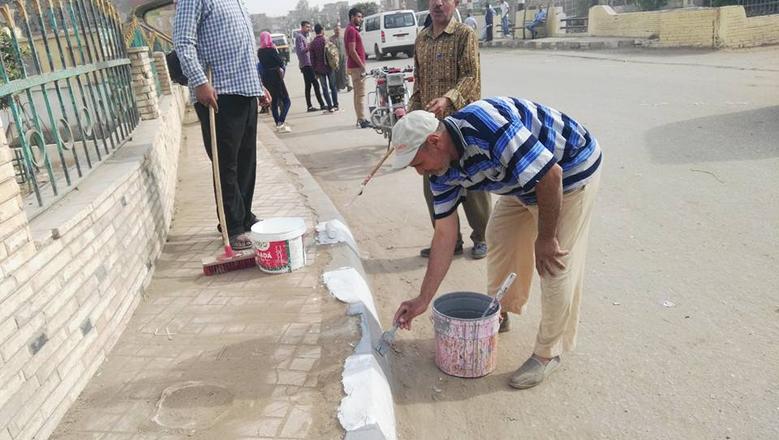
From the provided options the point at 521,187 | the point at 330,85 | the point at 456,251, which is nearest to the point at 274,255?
the point at 456,251

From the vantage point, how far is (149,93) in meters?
6.10

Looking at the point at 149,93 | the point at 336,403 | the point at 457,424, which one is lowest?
the point at 457,424

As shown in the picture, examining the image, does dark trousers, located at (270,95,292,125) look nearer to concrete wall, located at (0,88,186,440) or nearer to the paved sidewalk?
the paved sidewalk

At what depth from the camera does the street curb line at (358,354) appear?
241cm

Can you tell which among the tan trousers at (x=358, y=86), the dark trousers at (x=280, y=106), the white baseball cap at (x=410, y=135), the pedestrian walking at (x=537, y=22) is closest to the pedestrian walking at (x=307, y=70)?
the dark trousers at (x=280, y=106)

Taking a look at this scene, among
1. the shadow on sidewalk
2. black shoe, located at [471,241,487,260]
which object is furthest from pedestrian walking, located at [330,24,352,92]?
black shoe, located at [471,241,487,260]

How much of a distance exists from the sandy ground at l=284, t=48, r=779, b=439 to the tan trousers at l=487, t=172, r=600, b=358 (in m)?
0.22

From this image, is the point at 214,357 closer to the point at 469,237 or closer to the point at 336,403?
the point at 336,403

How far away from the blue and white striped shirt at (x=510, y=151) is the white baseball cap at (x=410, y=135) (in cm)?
10

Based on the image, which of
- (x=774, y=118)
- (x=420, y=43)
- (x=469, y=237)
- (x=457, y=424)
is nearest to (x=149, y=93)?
(x=420, y=43)

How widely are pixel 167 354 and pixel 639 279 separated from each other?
9.25ft

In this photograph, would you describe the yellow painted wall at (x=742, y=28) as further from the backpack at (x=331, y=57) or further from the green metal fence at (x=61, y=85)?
the green metal fence at (x=61, y=85)

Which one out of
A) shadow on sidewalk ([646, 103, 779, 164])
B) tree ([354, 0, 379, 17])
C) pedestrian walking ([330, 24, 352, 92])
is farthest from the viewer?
tree ([354, 0, 379, 17])

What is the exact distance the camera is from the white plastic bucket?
3789 millimetres
